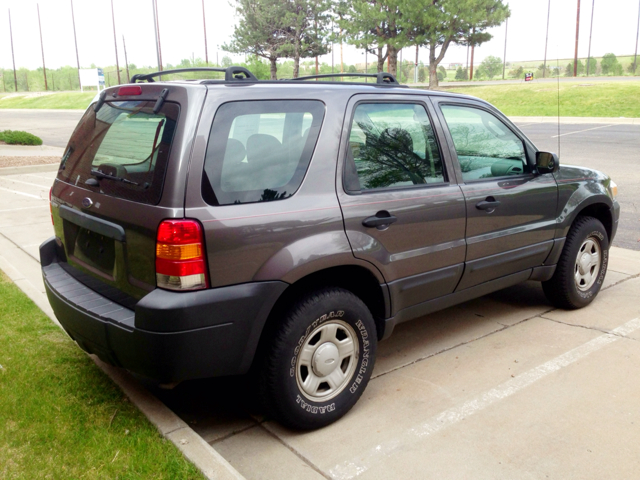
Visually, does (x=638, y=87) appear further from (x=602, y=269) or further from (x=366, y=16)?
(x=602, y=269)

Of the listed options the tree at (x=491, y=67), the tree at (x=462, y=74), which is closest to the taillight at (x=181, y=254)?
the tree at (x=491, y=67)

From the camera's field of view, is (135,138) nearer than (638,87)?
Yes

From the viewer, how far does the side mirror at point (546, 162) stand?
4.38 m

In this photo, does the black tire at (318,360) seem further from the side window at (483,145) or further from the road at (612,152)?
the road at (612,152)

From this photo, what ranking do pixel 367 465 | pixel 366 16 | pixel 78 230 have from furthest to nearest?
pixel 366 16
pixel 78 230
pixel 367 465

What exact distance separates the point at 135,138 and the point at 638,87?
31.0 m

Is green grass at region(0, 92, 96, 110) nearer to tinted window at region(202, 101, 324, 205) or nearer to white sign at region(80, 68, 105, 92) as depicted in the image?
white sign at region(80, 68, 105, 92)

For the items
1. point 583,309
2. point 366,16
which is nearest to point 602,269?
point 583,309

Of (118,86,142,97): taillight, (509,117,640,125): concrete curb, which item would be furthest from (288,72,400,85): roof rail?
(509,117,640,125): concrete curb

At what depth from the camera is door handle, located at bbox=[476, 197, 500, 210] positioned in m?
3.97

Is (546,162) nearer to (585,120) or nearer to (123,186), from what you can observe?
(123,186)

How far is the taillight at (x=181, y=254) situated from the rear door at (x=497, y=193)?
1940 millimetres

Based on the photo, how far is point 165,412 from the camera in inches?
126

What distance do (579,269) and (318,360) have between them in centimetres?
280
